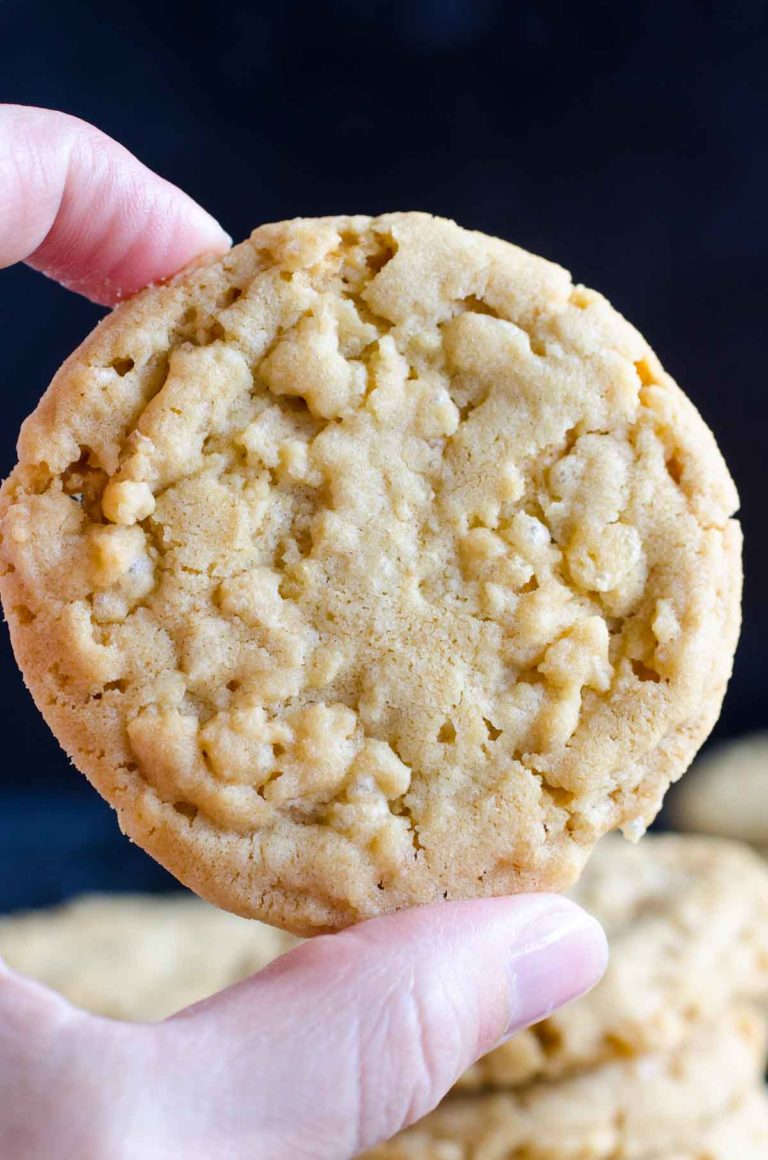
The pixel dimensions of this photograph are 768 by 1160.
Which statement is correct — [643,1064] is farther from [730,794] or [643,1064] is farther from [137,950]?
[137,950]

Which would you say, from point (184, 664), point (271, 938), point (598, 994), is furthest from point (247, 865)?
point (271, 938)

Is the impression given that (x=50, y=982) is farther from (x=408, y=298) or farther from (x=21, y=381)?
(x=408, y=298)

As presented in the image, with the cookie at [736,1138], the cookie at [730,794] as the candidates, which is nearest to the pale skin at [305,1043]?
the cookie at [736,1138]

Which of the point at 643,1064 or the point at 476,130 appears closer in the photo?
the point at 643,1064

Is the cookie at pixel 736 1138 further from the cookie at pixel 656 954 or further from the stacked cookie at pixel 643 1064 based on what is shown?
the cookie at pixel 656 954

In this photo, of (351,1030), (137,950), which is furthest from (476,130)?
(351,1030)

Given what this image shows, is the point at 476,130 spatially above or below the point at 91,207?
above
